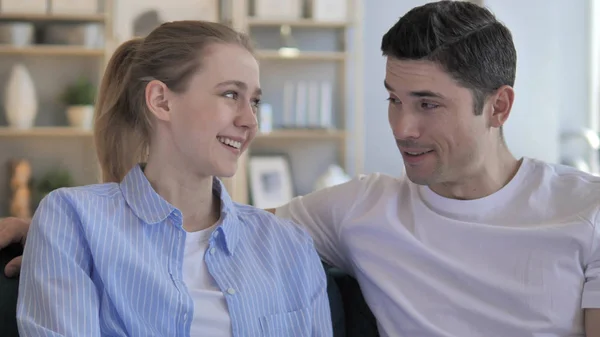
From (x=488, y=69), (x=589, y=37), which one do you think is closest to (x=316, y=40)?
(x=589, y=37)

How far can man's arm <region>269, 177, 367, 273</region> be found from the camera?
6.27 feet

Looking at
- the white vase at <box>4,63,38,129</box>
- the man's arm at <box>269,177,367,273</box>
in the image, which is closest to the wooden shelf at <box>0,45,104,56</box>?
the white vase at <box>4,63,38,129</box>

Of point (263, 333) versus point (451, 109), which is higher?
point (451, 109)

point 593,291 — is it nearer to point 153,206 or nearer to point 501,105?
point 501,105

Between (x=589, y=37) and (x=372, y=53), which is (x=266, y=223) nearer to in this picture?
(x=372, y=53)

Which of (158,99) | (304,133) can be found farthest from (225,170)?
(304,133)

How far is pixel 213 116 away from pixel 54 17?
12.4 feet

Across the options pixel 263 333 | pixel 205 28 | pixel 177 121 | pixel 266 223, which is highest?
pixel 205 28

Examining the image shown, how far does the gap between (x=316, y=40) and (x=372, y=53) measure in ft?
1.25

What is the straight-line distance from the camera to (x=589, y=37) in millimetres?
5562

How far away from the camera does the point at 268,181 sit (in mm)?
5410

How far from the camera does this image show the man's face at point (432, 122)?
180cm

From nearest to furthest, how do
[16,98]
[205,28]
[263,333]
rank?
[263,333] < [205,28] < [16,98]

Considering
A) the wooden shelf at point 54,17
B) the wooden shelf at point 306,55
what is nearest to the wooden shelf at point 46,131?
the wooden shelf at point 54,17
